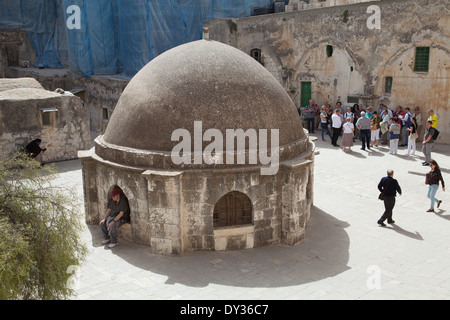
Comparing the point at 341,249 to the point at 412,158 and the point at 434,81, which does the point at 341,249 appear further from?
the point at 434,81

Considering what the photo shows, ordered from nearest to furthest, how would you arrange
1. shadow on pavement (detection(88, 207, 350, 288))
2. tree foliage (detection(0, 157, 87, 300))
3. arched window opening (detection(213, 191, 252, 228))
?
tree foliage (detection(0, 157, 87, 300)) < shadow on pavement (detection(88, 207, 350, 288)) < arched window opening (detection(213, 191, 252, 228))

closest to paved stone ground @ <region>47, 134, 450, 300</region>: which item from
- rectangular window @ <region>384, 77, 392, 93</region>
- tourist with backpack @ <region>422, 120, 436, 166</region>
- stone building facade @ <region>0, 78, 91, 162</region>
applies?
tourist with backpack @ <region>422, 120, 436, 166</region>

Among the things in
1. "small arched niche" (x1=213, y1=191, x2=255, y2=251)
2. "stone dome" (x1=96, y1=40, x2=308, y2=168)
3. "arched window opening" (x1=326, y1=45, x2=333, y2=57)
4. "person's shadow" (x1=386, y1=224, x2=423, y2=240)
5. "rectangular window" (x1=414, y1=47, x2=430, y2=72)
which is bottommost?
"person's shadow" (x1=386, y1=224, x2=423, y2=240)

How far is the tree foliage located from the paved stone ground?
4.41 feet

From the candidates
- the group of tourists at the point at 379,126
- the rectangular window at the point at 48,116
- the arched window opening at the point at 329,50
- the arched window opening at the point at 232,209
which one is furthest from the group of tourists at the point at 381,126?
the rectangular window at the point at 48,116

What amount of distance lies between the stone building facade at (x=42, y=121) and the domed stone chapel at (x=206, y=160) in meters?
6.85

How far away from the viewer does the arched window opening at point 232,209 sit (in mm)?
9000

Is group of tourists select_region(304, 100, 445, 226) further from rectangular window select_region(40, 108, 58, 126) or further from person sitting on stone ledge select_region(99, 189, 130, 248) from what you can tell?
rectangular window select_region(40, 108, 58, 126)

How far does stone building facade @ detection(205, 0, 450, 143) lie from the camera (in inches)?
671

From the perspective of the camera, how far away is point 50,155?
15906 mm

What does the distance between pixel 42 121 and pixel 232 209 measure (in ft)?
30.1

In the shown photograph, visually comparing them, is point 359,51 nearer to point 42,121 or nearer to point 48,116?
point 48,116

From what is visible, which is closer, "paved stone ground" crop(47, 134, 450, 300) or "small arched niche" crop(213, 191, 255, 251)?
"paved stone ground" crop(47, 134, 450, 300)

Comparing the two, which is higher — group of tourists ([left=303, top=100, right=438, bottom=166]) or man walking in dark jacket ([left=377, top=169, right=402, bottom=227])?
group of tourists ([left=303, top=100, right=438, bottom=166])
